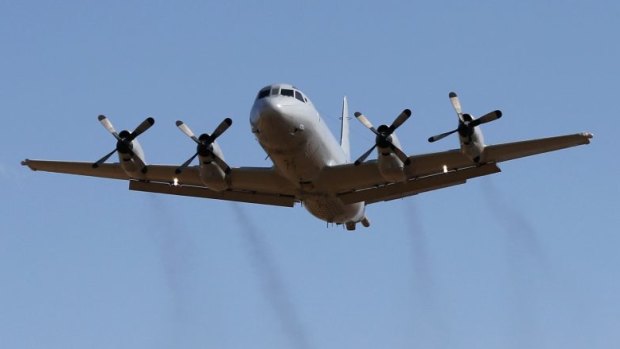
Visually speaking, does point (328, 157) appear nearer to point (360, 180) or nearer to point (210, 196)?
point (360, 180)

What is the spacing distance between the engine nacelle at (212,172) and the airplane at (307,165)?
37 mm

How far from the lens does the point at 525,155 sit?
43.8 metres

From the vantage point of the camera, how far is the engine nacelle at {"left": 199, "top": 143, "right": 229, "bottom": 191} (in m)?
45.9

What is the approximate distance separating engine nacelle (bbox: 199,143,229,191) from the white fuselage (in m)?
2.25

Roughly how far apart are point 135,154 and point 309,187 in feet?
22.3

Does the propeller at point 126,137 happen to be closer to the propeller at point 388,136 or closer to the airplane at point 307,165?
the airplane at point 307,165

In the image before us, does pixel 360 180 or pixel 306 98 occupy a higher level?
pixel 306 98

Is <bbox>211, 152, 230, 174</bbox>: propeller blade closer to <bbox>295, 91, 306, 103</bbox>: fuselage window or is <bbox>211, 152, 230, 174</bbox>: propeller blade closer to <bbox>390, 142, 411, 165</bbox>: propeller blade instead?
<bbox>295, 91, 306, 103</bbox>: fuselage window

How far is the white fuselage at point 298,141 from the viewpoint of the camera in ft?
140

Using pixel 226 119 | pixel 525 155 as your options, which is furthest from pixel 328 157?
pixel 525 155

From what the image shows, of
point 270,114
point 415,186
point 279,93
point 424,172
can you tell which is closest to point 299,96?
point 279,93

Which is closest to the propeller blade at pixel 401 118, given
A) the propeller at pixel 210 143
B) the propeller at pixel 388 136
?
the propeller at pixel 388 136

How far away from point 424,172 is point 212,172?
7.80 m

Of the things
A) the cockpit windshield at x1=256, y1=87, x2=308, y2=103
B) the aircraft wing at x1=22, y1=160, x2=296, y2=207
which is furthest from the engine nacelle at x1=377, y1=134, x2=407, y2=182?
the aircraft wing at x1=22, y1=160, x2=296, y2=207
